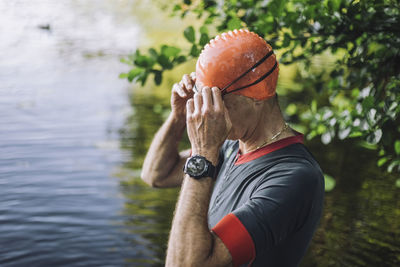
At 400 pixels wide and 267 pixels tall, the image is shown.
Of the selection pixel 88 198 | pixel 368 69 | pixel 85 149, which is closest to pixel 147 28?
pixel 85 149

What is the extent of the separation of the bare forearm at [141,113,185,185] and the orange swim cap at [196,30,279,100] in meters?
0.70

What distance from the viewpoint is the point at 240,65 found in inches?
82.2

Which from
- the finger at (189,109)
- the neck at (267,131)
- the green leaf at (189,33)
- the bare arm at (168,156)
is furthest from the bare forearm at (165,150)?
the finger at (189,109)

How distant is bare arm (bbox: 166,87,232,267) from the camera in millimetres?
1754

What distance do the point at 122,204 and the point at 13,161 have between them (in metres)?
2.57

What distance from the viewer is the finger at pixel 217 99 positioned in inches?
76.8

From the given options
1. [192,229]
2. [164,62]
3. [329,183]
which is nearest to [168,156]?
[164,62]

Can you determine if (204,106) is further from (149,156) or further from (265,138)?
(149,156)

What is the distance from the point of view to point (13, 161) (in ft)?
25.9

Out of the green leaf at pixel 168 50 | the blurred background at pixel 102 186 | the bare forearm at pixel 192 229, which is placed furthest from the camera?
the blurred background at pixel 102 186

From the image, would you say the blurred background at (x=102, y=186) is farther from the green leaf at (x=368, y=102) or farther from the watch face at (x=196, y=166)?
the watch face at (x=196, y=166)

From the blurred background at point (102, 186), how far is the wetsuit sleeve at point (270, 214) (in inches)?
134

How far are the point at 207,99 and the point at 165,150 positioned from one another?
3.04 feet

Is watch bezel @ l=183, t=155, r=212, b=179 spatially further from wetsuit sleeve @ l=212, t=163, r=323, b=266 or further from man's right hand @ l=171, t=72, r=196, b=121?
man's right hand @ l=171, t=72, r=196, b=121
